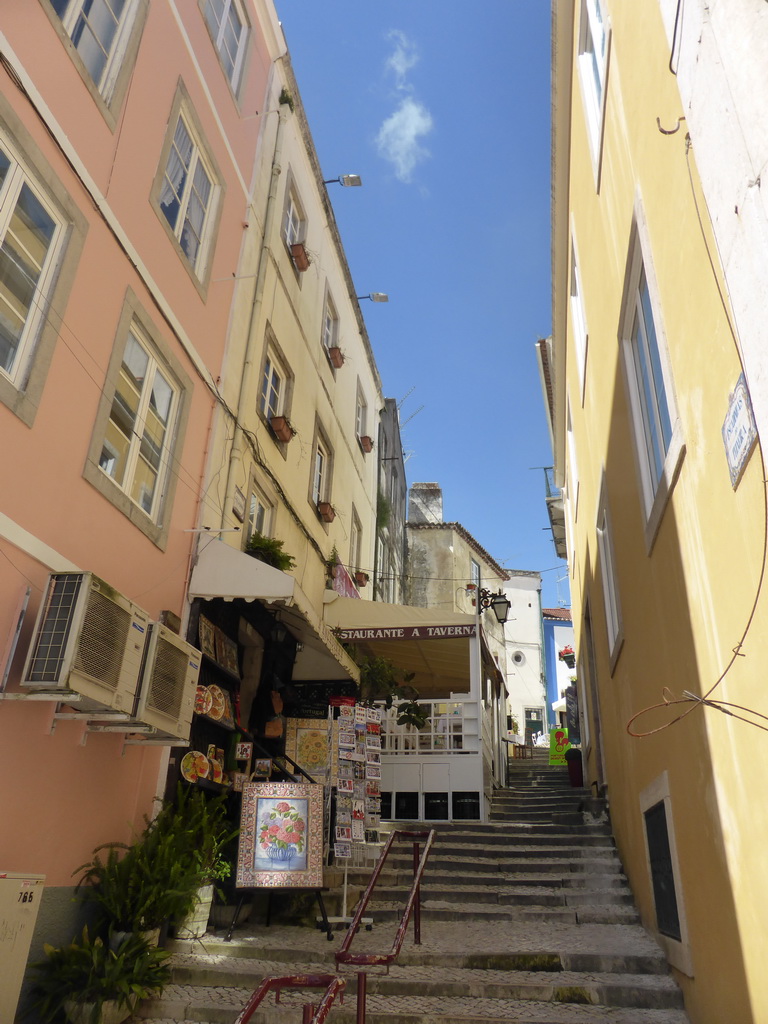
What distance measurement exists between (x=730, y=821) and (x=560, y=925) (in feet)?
13.6

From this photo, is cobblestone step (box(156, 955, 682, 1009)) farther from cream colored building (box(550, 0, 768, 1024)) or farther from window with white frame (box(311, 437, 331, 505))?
window with white frame (box(311, 437, 331, 505))

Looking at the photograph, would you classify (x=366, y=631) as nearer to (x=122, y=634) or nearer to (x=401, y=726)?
(x=401, y=726)

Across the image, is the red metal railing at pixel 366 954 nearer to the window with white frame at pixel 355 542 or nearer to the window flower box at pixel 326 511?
the window flower box at pixel 326 511

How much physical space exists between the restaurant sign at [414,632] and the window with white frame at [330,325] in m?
5.80

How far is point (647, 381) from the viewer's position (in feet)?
19.2

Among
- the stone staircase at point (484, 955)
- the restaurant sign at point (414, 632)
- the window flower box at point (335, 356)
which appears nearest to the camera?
the stone staircase at point (484, 955)

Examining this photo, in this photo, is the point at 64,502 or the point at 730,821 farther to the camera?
the point at 64,502

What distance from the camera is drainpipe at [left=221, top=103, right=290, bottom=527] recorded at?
9000 millimetres

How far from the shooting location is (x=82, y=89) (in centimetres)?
643

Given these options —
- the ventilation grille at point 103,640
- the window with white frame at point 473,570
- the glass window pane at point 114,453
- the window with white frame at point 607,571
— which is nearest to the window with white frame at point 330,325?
the window with white frame at point 607,571

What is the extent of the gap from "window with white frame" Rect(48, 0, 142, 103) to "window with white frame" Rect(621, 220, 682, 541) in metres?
4.92

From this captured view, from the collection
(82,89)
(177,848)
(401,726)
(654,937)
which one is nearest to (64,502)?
(177,848)

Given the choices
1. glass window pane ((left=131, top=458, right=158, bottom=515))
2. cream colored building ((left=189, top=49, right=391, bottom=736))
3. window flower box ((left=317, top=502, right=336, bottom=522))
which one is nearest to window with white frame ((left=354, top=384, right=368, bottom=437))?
cream colored building ((left=189, top=49, right=391, bottom=736))

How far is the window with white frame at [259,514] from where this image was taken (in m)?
9.99
